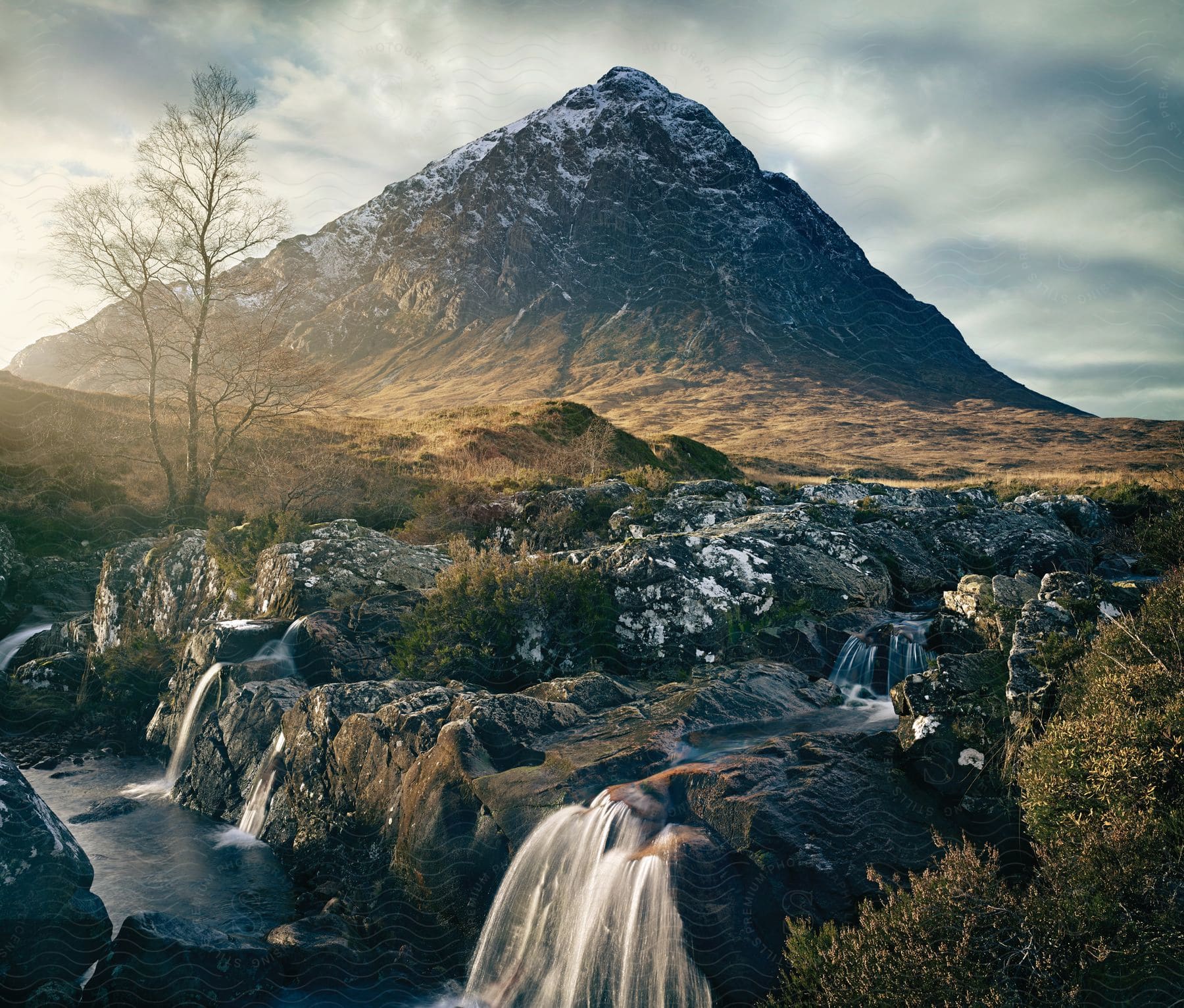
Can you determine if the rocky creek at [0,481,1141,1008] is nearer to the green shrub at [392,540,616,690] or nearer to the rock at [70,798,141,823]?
the rock at [70,798,141,823]

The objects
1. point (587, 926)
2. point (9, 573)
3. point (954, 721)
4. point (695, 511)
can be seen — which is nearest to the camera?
point (587, 926)

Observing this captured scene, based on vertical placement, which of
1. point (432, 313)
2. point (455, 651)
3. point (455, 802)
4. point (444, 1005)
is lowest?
point (444, 1005)

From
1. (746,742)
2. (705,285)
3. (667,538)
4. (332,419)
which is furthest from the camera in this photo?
(705,285)

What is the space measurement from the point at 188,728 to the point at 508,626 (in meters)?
5.83

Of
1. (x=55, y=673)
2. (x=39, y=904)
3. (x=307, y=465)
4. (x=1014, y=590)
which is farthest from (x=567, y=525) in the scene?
(x=307, y=465)

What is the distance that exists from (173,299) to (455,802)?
21061mm

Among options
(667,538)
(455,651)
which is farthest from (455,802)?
(667,538)

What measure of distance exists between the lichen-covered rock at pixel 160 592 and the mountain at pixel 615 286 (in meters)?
95.7

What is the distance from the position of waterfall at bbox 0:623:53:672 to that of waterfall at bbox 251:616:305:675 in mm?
7953

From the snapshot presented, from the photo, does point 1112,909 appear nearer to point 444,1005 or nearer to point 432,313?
point 444,1005

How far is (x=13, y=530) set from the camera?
2059 centimetres

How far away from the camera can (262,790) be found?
962cm

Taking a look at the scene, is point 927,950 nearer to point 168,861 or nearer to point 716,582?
point 716,582

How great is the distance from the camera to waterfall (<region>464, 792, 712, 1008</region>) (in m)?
5.21
